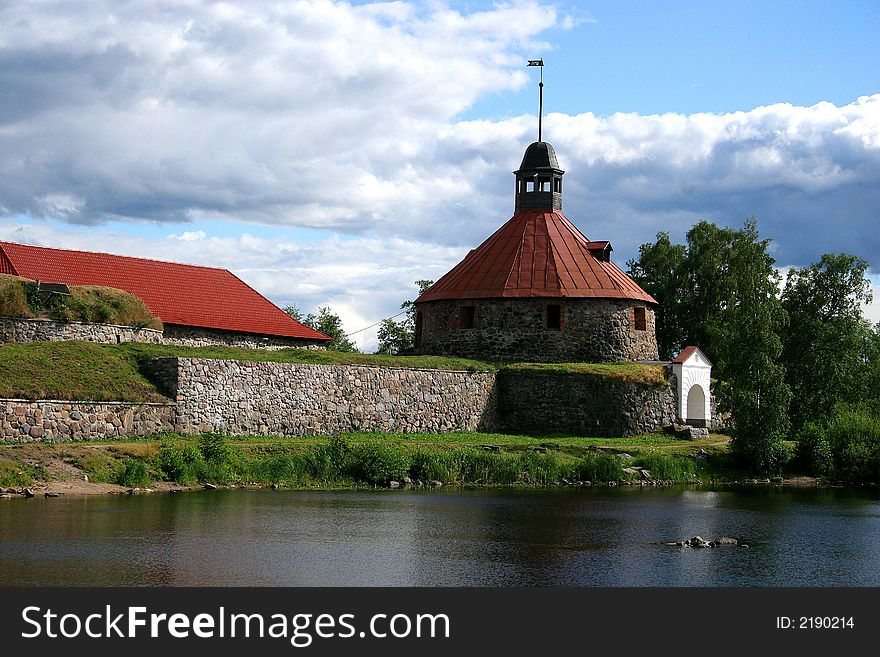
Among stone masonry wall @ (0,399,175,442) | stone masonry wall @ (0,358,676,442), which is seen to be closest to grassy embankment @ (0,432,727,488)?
stone masonry wall @ (0,399,175,442)

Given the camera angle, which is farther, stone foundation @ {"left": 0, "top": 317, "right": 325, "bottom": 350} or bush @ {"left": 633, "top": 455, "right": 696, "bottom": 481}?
bush @ {"left": 633, "top": 455, "right": 696, "bottom": 481}

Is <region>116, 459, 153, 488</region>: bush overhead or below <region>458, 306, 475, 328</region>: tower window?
below

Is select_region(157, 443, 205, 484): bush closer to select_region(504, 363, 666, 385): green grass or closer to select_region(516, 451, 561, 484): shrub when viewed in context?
select_region(516, 451, 561, 484): shrub

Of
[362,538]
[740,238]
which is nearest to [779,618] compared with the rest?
[362,538]

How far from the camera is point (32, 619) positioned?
1327 cm

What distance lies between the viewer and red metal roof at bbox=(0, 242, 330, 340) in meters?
42.4

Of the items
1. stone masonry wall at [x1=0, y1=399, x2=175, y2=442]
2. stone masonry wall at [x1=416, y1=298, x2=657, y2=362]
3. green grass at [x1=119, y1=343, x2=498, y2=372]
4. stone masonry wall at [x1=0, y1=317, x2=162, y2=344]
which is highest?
stone masonry wall at [x1=416, y1=298, x2=657, y2=362]

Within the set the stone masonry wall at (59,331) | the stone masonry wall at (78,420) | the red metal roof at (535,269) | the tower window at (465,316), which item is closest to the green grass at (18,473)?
the stone masonry wall at (78,420)

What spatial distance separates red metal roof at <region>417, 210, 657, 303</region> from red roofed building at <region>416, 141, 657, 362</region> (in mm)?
42

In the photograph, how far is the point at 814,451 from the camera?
39.7 metres

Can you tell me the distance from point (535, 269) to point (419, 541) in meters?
29.9

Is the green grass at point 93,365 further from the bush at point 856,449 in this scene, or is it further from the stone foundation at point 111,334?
the bush at point 856,449

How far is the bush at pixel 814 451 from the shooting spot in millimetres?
39438

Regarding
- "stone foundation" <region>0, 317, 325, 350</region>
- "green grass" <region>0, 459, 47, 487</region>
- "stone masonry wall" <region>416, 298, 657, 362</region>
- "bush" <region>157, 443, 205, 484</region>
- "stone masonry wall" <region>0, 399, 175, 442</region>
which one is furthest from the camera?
"stone masonry wall" <region>416, 298, 657, 362</region>
